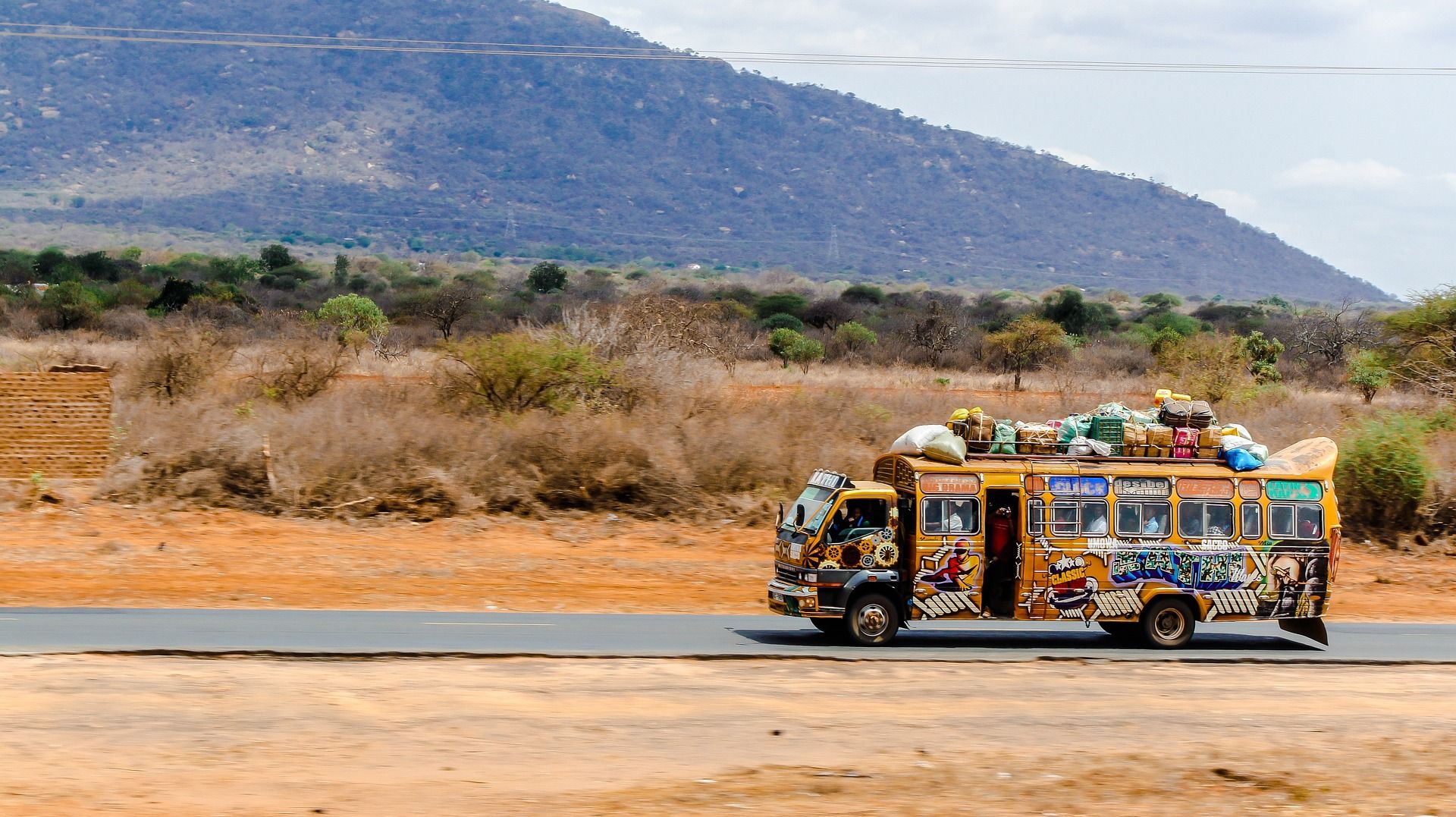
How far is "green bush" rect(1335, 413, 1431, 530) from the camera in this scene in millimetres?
26312

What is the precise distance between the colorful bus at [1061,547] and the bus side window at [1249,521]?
0.02 meters

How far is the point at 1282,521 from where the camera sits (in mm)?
15477

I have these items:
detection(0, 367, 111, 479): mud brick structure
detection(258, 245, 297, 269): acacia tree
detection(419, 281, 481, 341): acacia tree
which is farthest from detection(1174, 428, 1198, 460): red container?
detection(258, 245, 297, 269): acacia tree

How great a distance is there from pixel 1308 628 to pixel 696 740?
28.5 feet

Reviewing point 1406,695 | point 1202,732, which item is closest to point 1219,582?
point 1406,695

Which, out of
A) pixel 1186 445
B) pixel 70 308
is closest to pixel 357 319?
pixel 70 308

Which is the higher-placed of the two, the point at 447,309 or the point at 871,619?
the point at 447,309

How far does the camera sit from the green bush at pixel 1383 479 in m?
26.3

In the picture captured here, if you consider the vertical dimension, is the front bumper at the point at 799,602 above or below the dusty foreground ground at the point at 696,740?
above

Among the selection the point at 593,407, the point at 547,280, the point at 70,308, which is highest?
the point at 547,280

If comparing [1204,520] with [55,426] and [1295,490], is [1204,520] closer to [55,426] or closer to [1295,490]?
[1295,490]

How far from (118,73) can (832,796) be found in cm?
18297

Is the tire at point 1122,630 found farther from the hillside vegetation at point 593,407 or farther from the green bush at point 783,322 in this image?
the green bush at point 783,322

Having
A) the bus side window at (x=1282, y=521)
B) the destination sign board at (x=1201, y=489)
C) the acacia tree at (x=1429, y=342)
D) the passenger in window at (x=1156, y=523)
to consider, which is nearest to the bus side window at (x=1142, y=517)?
the passenger in window at (x=1156, y=523)
